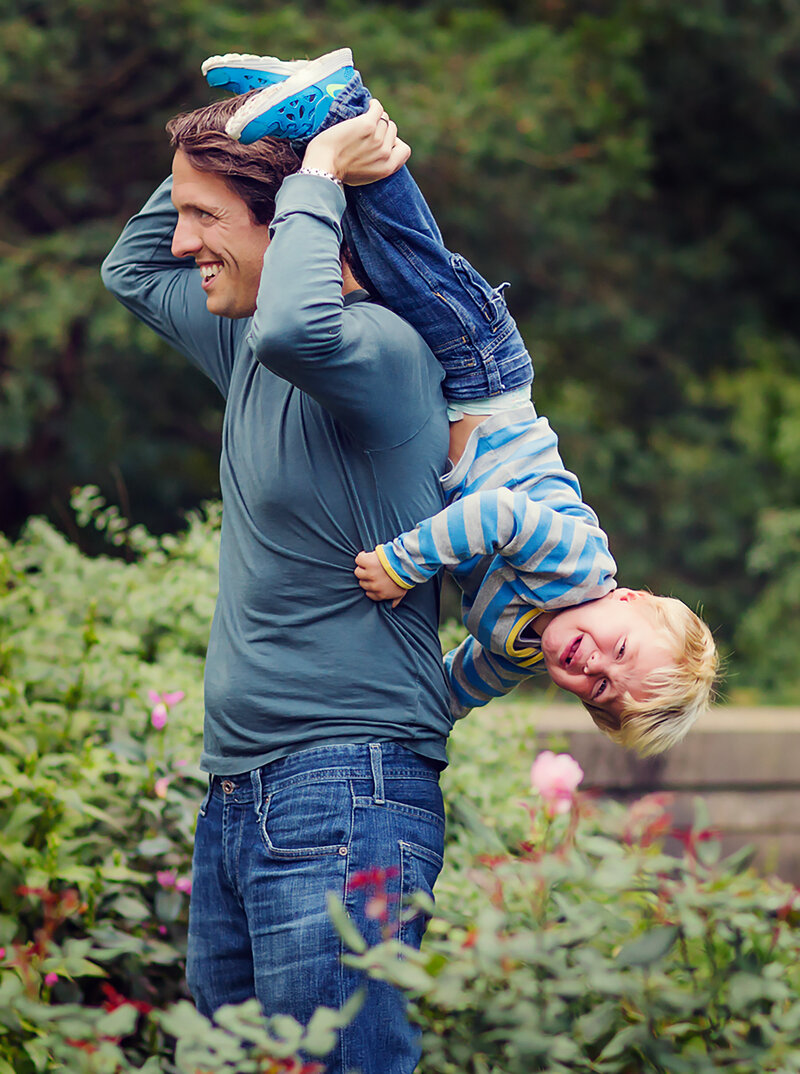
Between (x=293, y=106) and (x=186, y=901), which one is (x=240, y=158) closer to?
(x=293, y=106)

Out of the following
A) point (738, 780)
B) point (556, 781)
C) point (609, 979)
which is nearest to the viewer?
point (609, 979)

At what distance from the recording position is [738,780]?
4336mm

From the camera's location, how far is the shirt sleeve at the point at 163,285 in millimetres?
2109

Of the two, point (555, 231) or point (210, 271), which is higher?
point (555, 231)

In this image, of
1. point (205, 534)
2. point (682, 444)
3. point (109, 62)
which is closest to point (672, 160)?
point (682, 444)

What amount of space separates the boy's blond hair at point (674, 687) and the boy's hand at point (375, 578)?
1.43 feet

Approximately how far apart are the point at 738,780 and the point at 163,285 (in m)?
3.00

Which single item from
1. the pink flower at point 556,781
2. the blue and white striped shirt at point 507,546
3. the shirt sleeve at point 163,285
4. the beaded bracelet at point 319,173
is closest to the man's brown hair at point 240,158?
the beaded bracelet at point 319,173

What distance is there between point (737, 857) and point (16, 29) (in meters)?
6.03

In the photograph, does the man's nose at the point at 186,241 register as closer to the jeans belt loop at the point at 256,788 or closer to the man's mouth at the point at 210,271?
the man's mouth at the point at 210,271

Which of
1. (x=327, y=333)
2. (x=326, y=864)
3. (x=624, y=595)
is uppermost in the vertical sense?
(x=327, y=333)

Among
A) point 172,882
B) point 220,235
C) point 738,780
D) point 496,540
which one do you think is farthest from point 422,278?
point 738,780

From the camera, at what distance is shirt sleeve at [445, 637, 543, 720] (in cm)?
200

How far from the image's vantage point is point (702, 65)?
31.4 ft
